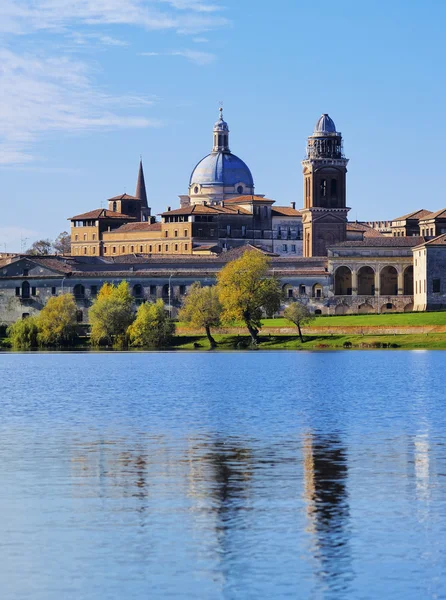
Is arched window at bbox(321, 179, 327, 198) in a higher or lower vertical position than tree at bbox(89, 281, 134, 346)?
higher

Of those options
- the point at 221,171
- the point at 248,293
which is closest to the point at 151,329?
the point at 248,293

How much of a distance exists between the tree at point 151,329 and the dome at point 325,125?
61945mm

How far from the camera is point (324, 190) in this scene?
156750mm

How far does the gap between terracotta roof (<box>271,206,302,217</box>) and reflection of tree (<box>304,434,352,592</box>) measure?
14328 centimetres

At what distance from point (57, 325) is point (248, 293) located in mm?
15694

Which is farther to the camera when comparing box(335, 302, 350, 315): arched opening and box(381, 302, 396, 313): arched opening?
box(381, 302, 396, 313): arched opening

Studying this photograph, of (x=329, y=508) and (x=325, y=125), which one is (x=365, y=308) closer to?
(x=325, y=125)

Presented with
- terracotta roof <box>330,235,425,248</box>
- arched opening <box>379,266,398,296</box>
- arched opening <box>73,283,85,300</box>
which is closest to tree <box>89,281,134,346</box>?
arched opening <box>73,283,85,300</box>

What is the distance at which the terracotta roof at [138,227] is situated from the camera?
166375mm

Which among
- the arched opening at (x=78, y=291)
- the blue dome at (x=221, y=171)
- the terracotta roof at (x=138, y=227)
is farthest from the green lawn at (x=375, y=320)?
the blue dome at (x=221, y=171)

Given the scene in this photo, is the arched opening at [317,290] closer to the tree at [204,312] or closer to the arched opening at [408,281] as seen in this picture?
the arched opening at [408,281]

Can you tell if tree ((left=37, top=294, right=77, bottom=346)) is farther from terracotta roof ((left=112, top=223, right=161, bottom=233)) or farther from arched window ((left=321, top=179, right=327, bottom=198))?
terracotta roof ((left=112, top=223, right=161, bottom=233))

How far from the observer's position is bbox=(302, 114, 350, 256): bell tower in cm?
15450

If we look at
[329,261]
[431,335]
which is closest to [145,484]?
[431,335]
